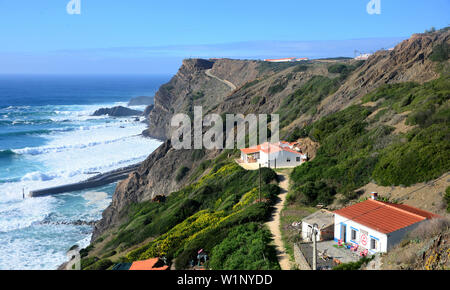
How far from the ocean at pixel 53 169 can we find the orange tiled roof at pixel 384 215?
18.6 metres

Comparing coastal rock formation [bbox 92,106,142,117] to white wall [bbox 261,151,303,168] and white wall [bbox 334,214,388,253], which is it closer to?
white wall [bbox 261,151,303,168]

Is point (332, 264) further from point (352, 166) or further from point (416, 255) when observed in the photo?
point (352, 166)

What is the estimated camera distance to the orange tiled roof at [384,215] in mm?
13000

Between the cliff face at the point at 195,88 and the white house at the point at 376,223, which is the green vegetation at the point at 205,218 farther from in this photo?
the cliff face at the point at 195,88

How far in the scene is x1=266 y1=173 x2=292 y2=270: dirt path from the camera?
13.1 meters

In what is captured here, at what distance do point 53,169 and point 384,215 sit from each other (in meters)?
44.1

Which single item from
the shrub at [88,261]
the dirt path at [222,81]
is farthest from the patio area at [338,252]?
the dirt path at [222,81]

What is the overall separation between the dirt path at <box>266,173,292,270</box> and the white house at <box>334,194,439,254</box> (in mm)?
2260

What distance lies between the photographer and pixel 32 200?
37250mm

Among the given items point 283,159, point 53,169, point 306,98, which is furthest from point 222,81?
point 283,159

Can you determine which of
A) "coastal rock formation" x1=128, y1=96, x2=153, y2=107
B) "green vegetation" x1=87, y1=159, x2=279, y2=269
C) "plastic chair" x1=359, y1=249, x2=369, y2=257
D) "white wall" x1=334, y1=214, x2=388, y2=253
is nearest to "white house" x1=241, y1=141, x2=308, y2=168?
"green vegetation" x1=87, y1=159, x2=279, y2=269

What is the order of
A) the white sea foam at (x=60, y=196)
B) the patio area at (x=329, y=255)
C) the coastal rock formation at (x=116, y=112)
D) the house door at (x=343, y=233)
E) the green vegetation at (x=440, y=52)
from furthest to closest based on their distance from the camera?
the coastal rock formation at (x=116, y=112), the green vegetation at (x=440, y=52), the white sea foam at (x=60, y=196), the house door at (x=343, y=233), the patio area at (x=329, y=255)

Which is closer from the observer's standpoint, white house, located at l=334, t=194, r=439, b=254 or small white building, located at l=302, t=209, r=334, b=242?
white house, located at l=334, t=194, r=439, b=254

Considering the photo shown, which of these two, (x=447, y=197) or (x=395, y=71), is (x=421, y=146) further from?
(x=395, y=71)
